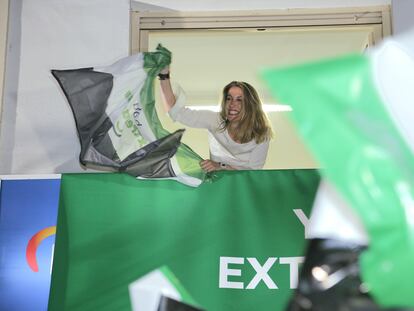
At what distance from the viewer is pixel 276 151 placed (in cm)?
553

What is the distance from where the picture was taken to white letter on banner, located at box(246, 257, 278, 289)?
2465 mm

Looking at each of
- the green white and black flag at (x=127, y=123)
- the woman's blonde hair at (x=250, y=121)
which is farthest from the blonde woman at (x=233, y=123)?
the green white and black flag at (x=127, y=123)

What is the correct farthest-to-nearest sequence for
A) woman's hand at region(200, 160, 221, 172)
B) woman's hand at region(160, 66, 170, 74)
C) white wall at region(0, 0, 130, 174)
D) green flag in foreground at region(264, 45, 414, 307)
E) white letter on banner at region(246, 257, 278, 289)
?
1. white wall at region(0, 0, 130, 174)
2. woman's hand at region(160, 66, 170, 74)
3. woman's hand at region(200, 160, 221, 172)
4. white letter on banner at region(246, 257, 278, 289)
5. green flag in foreground at region(264, 45, 414, 307)

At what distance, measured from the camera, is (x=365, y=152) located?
0.86 meters

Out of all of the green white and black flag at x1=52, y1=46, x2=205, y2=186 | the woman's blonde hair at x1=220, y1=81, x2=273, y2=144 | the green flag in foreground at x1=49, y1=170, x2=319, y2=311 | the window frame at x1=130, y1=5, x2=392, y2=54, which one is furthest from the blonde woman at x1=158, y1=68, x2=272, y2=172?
the window frame at x1=130, y1=5, x2=392, y2=54

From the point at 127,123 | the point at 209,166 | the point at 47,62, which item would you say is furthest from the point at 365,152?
the point at 47,62

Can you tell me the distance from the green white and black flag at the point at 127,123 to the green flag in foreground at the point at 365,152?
1744mm

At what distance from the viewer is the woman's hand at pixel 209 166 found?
2.66 meters

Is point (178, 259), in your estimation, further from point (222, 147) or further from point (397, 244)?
point (397, 244)

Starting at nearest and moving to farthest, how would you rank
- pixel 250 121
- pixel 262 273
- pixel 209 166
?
pixel 262 273
pixel 209 166
pixel 250 121

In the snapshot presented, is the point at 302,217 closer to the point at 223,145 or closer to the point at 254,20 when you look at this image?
the point at 223,145

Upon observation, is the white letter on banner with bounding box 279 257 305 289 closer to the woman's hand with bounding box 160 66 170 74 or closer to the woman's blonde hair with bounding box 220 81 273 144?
the woman's blonde hair with bounding box 220 81 273 144

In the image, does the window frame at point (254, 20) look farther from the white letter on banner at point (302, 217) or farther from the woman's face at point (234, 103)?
the white letter on banner at point (302, 217)

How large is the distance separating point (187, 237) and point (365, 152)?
1.73 m
